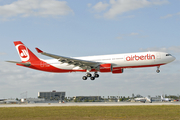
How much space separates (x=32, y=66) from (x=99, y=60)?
17850 mm

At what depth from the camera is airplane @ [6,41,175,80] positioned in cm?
4678

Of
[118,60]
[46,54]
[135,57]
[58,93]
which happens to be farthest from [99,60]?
[58,93]

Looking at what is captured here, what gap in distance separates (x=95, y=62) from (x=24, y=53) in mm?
20991

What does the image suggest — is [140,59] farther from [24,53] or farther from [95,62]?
[24,53]

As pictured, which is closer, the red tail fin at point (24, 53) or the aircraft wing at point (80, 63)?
the aircraft wing at point (80, 63)

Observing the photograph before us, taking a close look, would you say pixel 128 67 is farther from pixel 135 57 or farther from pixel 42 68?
pixel 42 68

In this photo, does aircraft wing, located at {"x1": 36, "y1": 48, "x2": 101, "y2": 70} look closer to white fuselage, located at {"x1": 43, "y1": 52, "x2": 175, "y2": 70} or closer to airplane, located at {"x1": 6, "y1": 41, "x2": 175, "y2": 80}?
airplane, located at {"x1": 6, "y1": 41, "x2": 175, "y2": 80}

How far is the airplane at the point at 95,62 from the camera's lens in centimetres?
4678

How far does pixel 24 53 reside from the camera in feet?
195
